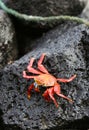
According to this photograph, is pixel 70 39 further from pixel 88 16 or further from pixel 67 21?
pixel 88 16

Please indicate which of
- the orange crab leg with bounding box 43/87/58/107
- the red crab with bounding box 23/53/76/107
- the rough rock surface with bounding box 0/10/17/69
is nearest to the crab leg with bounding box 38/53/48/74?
the red crab with bounding box 23/53/76/107

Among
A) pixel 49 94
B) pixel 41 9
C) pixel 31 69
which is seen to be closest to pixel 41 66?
pixel 31 69

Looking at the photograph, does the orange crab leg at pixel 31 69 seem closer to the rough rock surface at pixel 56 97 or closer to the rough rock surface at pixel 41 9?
the rough rock surface at pixel 56 97

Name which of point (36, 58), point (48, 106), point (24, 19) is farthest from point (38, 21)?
point (48, 106)

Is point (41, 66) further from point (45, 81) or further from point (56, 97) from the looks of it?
point (56, 97)

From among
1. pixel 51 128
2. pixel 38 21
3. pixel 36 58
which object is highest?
pixel 38 21

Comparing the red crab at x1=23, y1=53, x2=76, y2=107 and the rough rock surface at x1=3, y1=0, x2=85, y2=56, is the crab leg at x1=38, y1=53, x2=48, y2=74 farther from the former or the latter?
the rough rock surface at x1=3, y1=0, x2=85, y2=56
